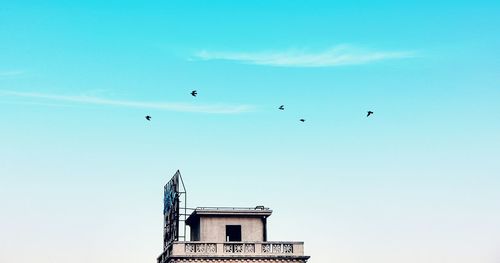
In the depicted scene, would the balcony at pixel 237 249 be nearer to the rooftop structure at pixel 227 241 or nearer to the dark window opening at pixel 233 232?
the rooftop structure at pixel 227 241

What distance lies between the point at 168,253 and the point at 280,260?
861 cm

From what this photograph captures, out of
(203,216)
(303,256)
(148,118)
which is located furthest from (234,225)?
(148,118)

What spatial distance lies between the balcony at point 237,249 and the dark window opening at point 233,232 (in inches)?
115

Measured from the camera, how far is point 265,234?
57750mm

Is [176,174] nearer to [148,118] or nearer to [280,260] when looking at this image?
[148,118]

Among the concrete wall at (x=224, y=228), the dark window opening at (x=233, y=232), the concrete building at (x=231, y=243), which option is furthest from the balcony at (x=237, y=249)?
the dark window opening at (x=233, y=232)

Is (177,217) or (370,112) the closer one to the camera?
(370,112)

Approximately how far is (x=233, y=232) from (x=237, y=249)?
3456 millimetres

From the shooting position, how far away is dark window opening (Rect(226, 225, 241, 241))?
57.9m

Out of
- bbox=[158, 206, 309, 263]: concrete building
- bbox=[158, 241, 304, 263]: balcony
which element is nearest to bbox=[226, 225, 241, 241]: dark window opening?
bbox=[158, 206, 309, 263]: concrete building

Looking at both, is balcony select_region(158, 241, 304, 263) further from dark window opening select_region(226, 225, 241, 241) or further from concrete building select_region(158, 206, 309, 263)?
dark window opening select_region(226, 225, 241, 241)

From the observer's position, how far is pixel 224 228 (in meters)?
57.4

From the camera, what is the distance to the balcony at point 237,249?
54125mm

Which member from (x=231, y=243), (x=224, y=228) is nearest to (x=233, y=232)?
(x=224, y=228)
